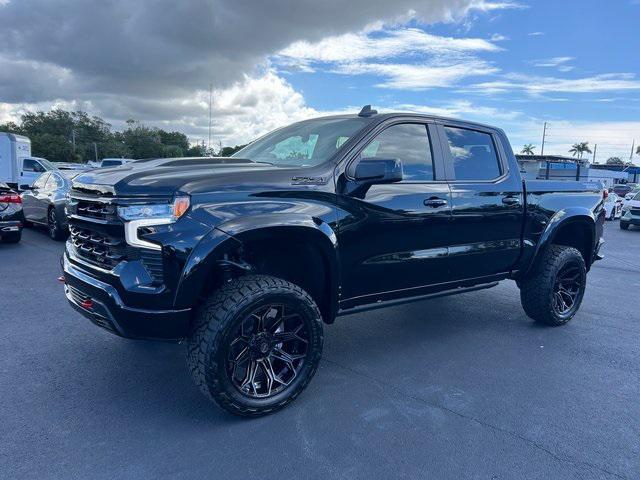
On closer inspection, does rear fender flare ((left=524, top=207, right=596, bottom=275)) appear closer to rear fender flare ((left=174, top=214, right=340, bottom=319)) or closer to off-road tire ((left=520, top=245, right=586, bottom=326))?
off-road tire ((left=520, top=245, right=586, bottom=326))

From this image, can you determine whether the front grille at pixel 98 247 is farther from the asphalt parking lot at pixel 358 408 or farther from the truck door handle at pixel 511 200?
the truck door handle at pixel 511 200

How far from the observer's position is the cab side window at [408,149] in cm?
391

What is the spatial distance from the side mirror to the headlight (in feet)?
3.98

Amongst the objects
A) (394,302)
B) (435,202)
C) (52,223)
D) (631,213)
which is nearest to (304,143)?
(435,202)

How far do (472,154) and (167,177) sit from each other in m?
2.87

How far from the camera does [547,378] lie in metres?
3.87

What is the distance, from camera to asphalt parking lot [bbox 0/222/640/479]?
2674 mm

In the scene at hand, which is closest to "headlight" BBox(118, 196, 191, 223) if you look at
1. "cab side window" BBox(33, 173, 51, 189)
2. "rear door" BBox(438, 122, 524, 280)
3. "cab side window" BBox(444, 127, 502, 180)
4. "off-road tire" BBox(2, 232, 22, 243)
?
"rear door" BBox(438, 122, 524, 280)

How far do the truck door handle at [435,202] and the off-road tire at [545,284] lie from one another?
5.36 ft

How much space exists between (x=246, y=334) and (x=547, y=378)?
2.44m

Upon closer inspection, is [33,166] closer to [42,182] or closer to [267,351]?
[42,182]

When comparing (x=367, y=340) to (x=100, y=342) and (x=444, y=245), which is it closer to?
(x=444, y=245)

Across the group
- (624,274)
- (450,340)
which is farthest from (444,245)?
(624,274)

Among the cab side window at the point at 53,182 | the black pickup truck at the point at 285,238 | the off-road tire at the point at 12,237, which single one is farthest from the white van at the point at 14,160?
the black pickup truck at the point at 285,238
